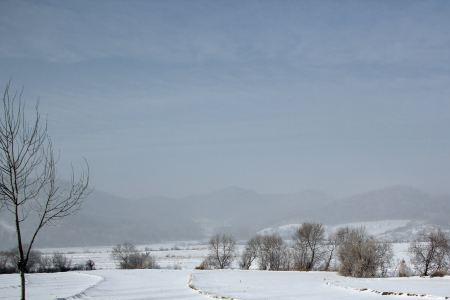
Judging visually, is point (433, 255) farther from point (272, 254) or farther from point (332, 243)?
point (272, 254)

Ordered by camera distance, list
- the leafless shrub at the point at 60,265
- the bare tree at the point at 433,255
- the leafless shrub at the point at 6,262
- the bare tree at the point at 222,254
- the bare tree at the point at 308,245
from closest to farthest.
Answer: the bare tree at the point at 433,255 < the leafless shrub at the point at 6,262 < the leafless shrub at the point at 60,265 < the bare tree at the point at 308,245 < the bare tree at the point at 222,254

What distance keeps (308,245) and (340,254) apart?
25.2 meters

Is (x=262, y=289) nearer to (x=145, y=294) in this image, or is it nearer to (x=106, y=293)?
(x=145, y=294)

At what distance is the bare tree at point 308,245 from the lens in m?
97.1

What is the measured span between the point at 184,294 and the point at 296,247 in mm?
62673

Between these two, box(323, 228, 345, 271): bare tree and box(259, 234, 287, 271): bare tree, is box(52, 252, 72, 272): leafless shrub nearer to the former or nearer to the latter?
box(259, 234, 287, 271): bare tree

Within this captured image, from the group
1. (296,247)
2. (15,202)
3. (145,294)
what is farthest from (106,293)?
(296,247)

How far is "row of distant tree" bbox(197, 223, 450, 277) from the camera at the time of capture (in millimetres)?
68750

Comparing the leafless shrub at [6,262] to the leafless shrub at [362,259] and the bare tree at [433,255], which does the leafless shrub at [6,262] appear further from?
the bare tree at [433,255]

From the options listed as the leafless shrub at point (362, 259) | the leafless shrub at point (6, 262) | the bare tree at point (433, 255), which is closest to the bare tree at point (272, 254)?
the bare tree at point (433, 255)

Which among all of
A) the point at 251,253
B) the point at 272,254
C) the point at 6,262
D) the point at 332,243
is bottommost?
the point at 6,262

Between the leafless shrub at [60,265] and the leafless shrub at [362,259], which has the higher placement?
the leafless shrub at [362,259]

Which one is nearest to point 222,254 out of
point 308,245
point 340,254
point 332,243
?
point 308,245

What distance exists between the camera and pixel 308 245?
327ft
